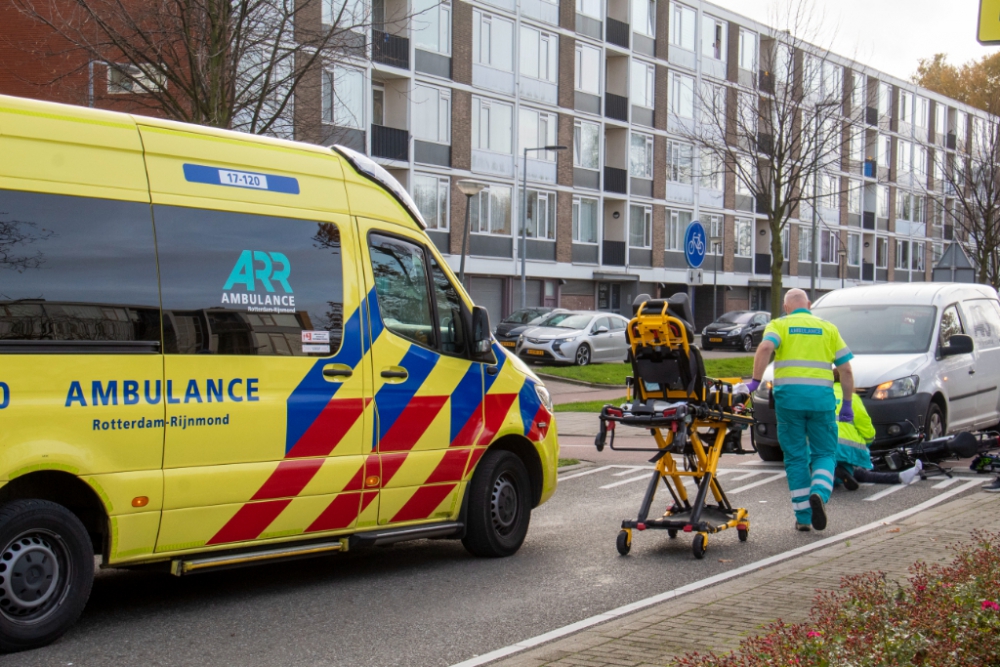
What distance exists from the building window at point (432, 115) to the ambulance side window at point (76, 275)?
3335 centimetres

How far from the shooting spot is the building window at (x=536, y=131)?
43844 mm

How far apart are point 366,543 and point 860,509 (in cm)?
487

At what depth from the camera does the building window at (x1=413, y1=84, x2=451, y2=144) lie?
39188 mm

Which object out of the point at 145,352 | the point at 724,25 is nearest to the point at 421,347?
the point at 145,352

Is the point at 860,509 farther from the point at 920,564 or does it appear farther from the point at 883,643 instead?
the point at 883,643

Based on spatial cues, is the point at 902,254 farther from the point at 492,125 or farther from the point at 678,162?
the point at 492,125

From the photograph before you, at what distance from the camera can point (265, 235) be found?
6.89 metres

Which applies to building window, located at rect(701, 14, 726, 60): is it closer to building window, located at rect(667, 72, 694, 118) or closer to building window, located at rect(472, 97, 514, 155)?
building window, located at rect(667, 72, 694, 118)

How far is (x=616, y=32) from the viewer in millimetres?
49375

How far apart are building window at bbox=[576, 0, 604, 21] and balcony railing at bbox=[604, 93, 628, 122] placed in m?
3.29

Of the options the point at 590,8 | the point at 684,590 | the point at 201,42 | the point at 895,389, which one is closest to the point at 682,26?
the point at 590,8

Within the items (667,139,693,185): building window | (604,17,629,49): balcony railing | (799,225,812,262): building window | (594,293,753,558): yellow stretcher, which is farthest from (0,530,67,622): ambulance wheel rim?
(799,225,812,262): building window

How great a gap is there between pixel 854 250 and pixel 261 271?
221 feet

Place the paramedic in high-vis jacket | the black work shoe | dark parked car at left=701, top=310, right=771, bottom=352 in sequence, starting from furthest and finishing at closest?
1. dark parked car at left=701, top=310, right=771, bottom=352
2. the paramedic in high-vis jacket
3. the black work shoe
